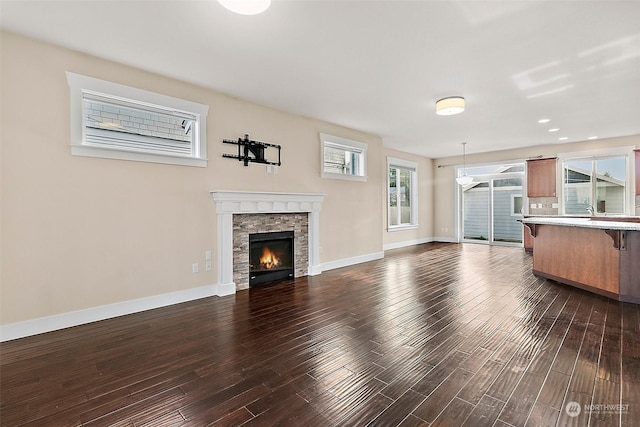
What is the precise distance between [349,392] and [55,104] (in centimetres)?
381

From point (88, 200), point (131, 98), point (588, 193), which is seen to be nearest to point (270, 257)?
point (88, 200)

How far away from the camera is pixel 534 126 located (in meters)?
6.00

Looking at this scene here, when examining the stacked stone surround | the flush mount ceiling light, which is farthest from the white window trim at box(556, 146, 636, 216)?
the stacked stone surround

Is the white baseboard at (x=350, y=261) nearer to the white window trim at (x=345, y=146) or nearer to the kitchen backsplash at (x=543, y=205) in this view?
the white window trim at (x=345, y=146)

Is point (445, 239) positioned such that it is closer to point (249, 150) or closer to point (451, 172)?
point (451, 172)

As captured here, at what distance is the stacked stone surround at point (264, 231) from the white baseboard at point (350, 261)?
536 millimetres

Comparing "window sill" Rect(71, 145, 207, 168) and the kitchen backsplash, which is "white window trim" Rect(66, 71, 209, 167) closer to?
"window sill" Rect(71, 145, 207, 168)

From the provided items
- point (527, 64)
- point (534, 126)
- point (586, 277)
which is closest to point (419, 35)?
point (527, 64)

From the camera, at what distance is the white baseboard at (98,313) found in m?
2.82

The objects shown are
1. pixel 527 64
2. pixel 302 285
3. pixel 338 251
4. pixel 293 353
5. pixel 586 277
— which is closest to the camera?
pixel 293 353

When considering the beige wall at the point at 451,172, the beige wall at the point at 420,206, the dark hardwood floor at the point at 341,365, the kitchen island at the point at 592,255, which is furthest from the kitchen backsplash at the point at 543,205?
the dark hardwood floor at the point at 341,365

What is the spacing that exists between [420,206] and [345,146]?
4490mm

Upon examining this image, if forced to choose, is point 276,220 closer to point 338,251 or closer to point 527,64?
point 338,251

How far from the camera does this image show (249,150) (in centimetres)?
457
